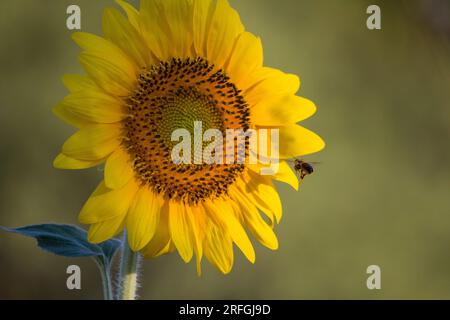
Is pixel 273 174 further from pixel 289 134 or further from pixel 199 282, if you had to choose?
pixel 199 282

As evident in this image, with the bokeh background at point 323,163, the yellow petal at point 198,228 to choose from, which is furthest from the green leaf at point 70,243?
the bokeh background at point 323,163

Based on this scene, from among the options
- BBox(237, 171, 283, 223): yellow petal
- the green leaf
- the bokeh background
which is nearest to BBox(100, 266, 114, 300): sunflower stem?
the green leaf

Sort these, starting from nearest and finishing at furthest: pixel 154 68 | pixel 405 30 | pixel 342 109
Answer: pixel 154 68, pixel 405 30, pixel 342 109

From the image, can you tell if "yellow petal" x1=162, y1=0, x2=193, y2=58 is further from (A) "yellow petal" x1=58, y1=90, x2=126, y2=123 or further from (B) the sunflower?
(A) "yellow petal" x1=58, y1=90, x2=126, y2=123

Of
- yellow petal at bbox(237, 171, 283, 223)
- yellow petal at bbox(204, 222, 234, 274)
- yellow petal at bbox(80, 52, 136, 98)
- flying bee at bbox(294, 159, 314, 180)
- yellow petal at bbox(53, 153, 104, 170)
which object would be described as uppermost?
yellow petal at bbox(80, 52, 136, 98)

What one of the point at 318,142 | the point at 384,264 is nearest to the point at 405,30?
the point at 384,264

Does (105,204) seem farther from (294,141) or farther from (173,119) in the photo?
(294,141)
